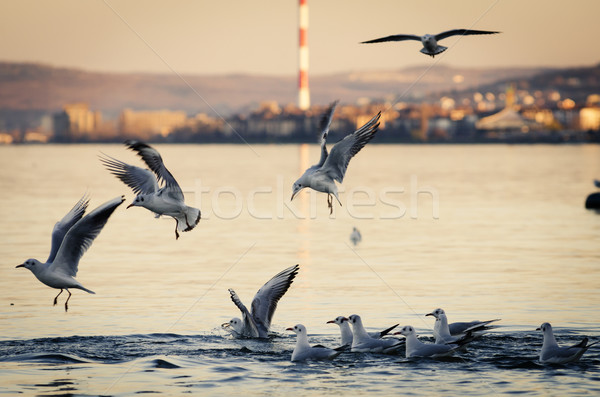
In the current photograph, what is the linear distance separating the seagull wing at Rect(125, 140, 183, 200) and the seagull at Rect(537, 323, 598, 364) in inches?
228

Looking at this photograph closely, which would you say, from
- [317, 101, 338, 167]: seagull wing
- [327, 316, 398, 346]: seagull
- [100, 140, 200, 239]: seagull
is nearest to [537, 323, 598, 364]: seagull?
[327, 316, 398, 346]: seagull

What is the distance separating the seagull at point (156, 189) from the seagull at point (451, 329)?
4.19 metres

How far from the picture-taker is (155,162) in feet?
50.6

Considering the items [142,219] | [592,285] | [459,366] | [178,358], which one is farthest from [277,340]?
[142,219]

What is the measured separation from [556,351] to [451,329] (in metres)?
1.95

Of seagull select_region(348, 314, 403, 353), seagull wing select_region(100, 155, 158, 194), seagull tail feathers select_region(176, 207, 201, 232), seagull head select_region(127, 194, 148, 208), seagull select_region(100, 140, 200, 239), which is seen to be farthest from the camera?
seagull wing select_region(100, 155, 158, 194)

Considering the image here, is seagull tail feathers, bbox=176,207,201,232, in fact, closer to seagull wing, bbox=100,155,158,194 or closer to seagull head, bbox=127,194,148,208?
seagull wing, bbox=100,155,158,194

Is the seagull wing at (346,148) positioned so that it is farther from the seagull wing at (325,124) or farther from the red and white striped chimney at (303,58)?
the red and white striped chimney at (303,58)

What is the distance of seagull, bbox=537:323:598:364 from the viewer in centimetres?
1374

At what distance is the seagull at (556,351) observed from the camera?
1374 centimetres

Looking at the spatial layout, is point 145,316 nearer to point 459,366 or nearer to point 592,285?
point 459,366

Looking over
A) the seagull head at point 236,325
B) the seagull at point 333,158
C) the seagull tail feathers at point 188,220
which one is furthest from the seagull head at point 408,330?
the seagull tail feathers at point 188,220

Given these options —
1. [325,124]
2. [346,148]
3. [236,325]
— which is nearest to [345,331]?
[236,325]

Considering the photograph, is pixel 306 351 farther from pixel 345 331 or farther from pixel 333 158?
pixel 333 158
